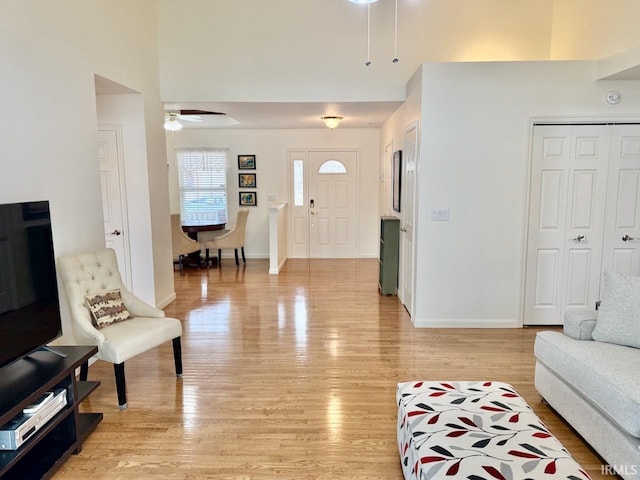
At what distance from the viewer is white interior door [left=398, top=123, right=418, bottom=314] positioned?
4404 millimetres

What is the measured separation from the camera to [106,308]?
293 cm

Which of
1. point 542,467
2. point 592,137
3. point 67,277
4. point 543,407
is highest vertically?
point 592,137

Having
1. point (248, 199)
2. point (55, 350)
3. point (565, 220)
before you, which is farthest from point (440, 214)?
point (248, 199)

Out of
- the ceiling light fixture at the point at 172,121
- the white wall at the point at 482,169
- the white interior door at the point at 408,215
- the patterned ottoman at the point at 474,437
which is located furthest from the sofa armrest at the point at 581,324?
the ceiling light fixture at the point at 172,121

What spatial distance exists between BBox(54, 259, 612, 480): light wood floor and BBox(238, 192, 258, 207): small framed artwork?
3.10 meters

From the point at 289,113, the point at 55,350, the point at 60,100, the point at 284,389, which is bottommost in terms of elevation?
the point at 284,389

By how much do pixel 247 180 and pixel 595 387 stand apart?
21.9 ft

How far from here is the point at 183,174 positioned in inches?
312

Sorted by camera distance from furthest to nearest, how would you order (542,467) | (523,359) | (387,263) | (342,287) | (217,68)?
(342,287)
(387,263)
(217,68)
(523,359)
(542,467)

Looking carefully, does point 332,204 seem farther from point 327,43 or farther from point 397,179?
point 327,43

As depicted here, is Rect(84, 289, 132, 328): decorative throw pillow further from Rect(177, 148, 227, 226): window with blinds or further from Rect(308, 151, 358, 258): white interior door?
Rect(308, 151, 358, 258): white interior door

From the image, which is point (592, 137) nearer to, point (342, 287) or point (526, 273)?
point (526, 273)

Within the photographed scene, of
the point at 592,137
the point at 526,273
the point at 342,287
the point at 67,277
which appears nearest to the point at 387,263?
the point at 342,287

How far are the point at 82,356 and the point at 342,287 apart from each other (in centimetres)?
384
